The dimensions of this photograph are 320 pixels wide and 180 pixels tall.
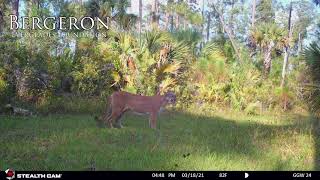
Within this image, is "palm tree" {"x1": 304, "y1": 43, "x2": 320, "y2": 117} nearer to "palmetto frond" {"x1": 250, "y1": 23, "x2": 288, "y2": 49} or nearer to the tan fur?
the tan fur

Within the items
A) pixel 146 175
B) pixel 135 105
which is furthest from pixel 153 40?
pixel 146 175

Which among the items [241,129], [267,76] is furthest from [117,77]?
[267,76]

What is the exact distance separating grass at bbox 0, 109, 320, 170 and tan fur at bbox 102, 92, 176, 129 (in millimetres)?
392

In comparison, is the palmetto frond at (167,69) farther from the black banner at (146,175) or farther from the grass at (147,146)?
the black banner at (146,175)

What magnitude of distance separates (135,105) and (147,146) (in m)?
2.52

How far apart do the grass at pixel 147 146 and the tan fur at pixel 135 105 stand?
1.29 feet

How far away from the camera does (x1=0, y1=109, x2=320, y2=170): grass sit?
7492 mm

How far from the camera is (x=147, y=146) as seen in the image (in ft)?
29.6

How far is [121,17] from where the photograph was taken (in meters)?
30.3

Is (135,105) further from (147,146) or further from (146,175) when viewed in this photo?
(146,175)

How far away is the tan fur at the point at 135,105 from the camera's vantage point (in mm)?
11273

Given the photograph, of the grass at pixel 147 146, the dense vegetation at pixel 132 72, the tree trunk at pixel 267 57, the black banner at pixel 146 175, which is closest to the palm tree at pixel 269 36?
the tree trunk at pixel 267 57

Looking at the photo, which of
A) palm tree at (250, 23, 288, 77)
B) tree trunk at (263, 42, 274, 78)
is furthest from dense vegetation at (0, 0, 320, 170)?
palm tree at (250, 23, 288, 77)

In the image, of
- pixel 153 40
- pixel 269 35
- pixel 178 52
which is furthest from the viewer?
pixel 269 35
